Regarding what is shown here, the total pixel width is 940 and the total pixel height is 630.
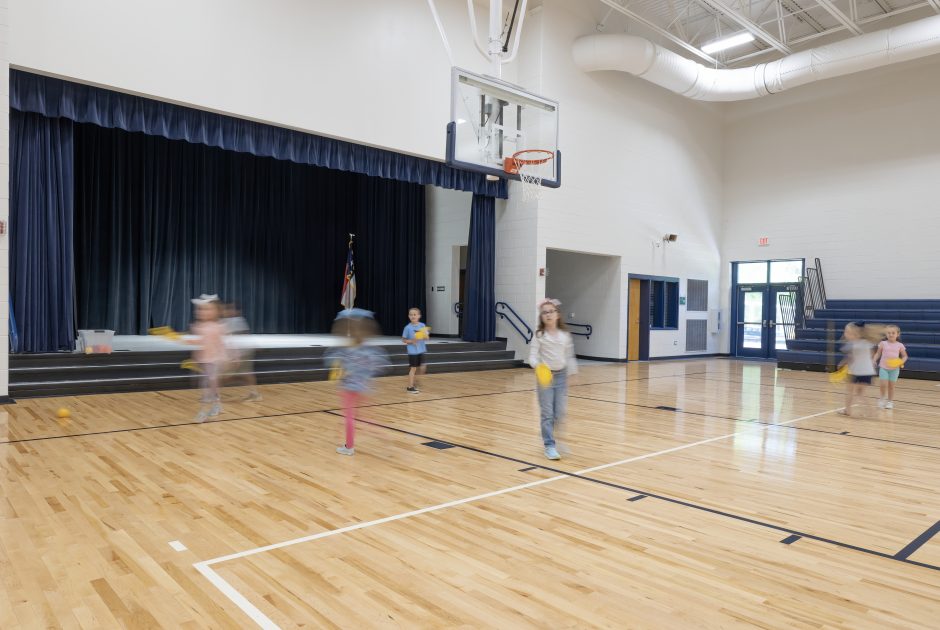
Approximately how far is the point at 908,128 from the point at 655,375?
936cm

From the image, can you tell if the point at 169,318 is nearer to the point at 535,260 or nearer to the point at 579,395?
the point at 535,260

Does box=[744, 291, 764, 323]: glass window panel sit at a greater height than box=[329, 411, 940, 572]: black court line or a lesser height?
greater

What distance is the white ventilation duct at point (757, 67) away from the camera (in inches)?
516

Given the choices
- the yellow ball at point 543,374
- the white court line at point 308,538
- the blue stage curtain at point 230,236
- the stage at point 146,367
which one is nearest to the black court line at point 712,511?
the white court line at point 308,538

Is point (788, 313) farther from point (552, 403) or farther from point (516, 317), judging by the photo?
point (552, 403)

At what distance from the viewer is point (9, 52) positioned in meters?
8.21

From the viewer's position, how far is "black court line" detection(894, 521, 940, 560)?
3385 mm

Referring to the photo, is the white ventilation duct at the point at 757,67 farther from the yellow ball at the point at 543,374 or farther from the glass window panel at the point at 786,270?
the yellow ball at the point at 543,374

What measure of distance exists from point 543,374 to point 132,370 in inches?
266

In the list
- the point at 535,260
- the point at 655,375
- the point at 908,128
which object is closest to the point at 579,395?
the point at 655,375

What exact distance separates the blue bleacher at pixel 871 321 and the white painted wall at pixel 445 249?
8281 millimetres

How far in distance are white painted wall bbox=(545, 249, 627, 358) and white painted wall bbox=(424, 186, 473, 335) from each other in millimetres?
2577

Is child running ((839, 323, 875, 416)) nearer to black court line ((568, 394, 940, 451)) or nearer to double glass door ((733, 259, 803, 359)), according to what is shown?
black court line ((568, 394, 940, 451))

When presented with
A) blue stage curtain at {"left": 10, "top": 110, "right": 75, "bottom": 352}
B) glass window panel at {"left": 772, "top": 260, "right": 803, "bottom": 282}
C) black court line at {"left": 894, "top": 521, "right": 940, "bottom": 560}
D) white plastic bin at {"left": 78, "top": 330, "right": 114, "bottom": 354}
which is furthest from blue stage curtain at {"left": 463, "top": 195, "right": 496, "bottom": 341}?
black court line at {"left": 894, "top": 521, "right": 940, "bottom": 560}
